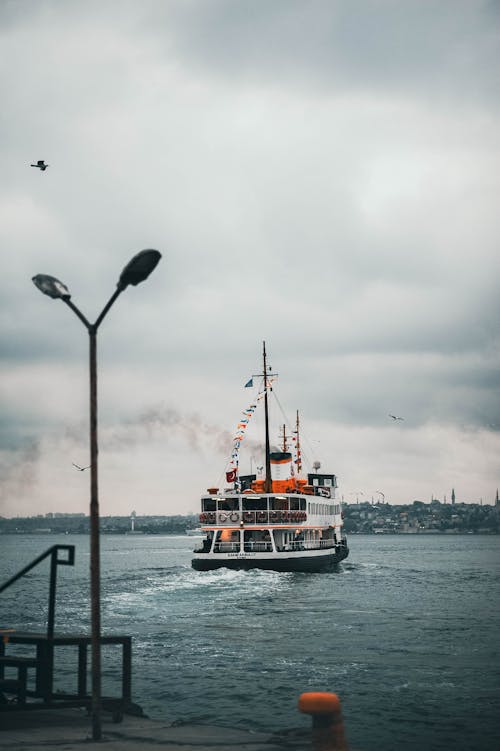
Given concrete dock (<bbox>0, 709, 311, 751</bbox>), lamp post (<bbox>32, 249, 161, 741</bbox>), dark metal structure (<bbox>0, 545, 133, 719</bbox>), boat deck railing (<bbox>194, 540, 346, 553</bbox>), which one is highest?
lamp post (<bbox>32, 249, 161, 741</bbox>)

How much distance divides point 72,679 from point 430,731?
12.2m

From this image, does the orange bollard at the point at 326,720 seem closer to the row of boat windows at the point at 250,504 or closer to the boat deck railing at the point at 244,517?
the boat deck railing at the point at 244,517

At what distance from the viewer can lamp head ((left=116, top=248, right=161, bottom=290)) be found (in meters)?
11.6

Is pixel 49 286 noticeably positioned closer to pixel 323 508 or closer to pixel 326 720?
pixel 326 720

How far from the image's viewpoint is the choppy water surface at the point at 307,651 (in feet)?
65.6

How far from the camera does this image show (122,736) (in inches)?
469

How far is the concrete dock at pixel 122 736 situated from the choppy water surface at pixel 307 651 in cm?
621

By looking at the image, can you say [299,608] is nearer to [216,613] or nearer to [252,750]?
[216,613]

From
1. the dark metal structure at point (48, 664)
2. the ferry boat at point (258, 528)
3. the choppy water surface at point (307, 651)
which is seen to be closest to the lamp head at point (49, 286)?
the dark metal structure at point (48, 664)

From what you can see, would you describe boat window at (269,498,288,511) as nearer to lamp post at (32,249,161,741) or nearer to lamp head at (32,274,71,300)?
lamp post at (32,249,161,741)

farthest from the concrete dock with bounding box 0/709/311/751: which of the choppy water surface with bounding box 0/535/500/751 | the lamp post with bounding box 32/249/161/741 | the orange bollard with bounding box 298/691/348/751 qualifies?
the choppy water surface with bounding box 0/535/500/751

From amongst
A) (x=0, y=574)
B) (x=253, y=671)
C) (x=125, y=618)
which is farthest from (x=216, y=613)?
(x=0, y=574)

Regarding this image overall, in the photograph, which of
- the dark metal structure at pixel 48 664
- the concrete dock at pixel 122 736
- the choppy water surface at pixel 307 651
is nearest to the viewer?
the concrete dock at pixel 122 736

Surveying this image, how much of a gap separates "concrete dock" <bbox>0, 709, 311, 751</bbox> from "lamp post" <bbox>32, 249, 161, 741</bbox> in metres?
0.51
